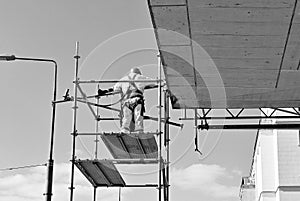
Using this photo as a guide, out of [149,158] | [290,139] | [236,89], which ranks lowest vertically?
[149,158]

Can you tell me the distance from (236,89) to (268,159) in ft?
66.9

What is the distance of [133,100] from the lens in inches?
489

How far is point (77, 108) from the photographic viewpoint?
12742 mm

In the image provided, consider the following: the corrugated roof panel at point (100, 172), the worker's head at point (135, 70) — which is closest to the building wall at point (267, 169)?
the corrugated roof panel at point (100, 172)

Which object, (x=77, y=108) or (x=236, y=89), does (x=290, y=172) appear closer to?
(x=236, y=89)

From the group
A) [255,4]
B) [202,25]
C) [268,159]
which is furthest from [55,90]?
[268,159]

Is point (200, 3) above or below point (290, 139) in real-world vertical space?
below

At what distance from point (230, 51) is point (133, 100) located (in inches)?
84.9

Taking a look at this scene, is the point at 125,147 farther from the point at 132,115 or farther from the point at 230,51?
the point at 230,51


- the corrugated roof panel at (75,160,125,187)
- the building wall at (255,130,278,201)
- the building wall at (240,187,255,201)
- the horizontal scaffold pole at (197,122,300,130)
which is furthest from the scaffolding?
the building wall at (240,187,255,201)

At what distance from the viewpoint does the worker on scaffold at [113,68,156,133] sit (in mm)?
12266

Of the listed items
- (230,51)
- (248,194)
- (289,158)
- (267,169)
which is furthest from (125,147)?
(248,194)

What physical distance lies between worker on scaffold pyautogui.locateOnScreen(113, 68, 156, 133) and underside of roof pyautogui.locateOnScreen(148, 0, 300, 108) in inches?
23.9

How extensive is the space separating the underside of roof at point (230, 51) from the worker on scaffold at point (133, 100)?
61 centimetres
